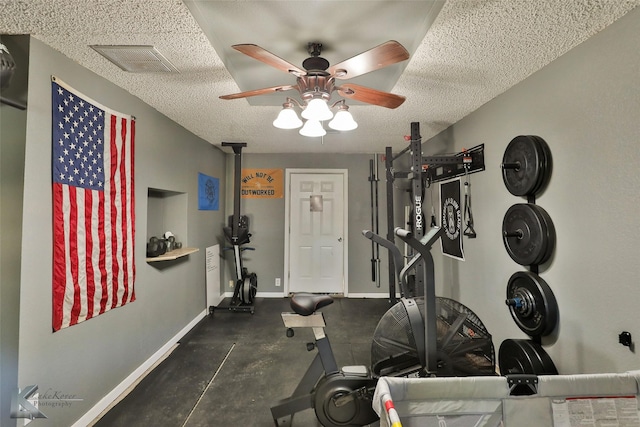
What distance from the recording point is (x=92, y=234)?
1664 millimetres

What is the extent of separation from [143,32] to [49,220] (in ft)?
3.69

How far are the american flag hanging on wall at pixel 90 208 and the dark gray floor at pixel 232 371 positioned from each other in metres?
0.72

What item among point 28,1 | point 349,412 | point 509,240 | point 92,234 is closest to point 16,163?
point 92,234

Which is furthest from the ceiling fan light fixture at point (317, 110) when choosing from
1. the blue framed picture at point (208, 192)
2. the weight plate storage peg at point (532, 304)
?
the blue framed picture at point (208, 192)

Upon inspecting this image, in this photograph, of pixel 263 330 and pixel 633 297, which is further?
pixel 263 330

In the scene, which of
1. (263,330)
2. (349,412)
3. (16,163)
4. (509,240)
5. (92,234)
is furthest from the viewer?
(263,330)

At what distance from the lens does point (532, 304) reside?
1.64m

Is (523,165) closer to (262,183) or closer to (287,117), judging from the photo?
(287,117)

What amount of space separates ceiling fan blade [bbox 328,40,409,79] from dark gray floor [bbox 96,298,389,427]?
2143 mm

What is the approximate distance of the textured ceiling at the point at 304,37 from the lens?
1.17 metres

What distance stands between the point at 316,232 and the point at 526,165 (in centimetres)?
288

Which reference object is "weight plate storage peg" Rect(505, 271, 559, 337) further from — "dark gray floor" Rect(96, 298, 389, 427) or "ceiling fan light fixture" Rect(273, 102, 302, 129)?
"ceiling fan light fixture" Rect(273, 102, 302, 129)

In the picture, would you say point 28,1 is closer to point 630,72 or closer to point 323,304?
point 323,304

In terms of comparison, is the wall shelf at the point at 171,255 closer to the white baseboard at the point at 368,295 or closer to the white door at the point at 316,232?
the white door at the point at 316,232
